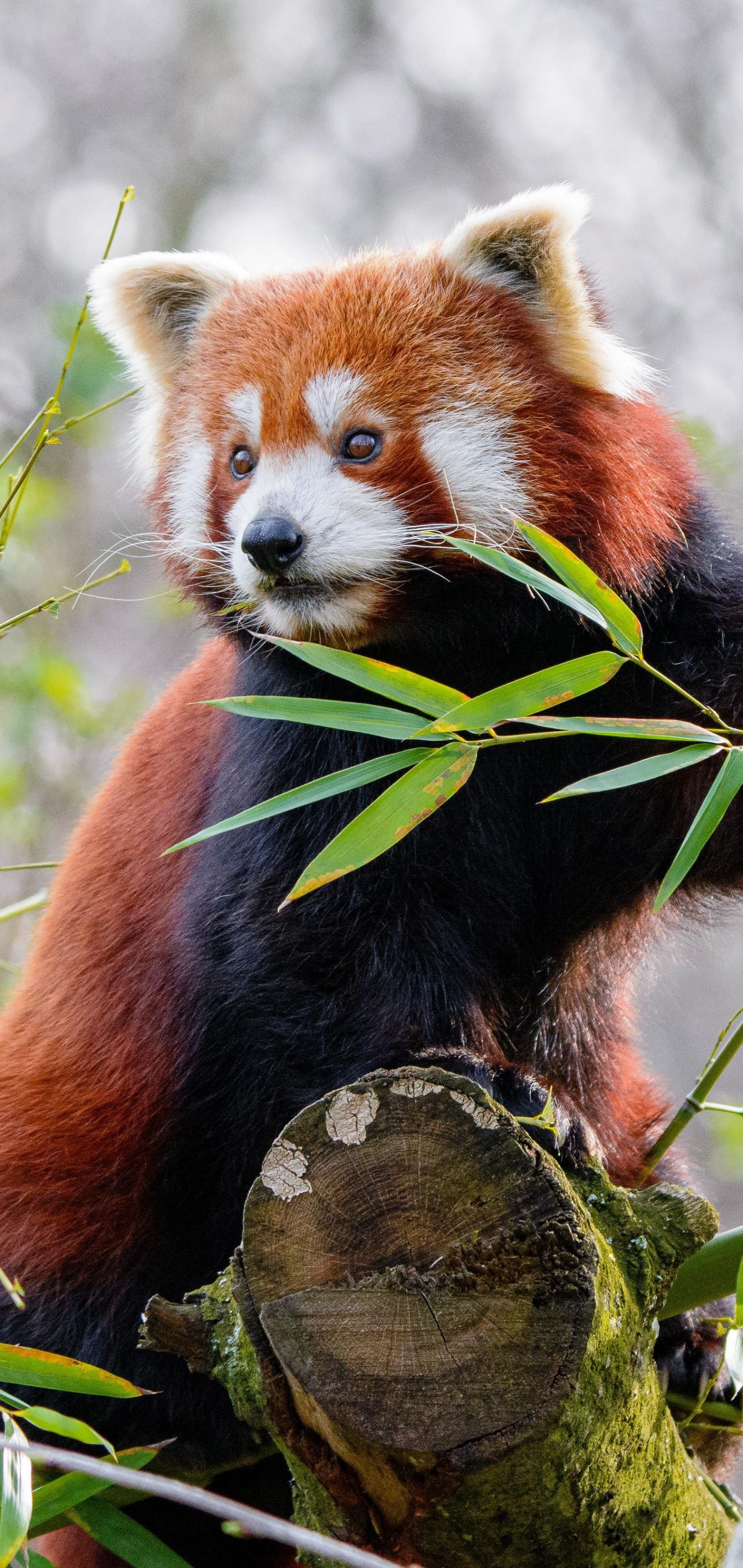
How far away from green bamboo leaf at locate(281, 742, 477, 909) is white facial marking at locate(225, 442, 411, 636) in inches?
27.8

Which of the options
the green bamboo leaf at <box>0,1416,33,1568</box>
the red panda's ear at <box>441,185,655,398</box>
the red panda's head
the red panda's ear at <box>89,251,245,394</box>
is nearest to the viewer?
the green bamboo leaf at <box>0,1416,33,1568</box>

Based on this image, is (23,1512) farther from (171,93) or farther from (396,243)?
(171,93)

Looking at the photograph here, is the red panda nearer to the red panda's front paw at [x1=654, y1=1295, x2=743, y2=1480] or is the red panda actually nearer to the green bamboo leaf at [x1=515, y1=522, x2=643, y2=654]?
the red panda's front paw at [x1=654, y1=1295, x2=743, y2=1480]

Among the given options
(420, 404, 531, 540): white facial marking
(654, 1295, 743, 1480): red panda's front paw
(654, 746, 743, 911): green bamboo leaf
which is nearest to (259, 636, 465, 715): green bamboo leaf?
(654, 746, 743, 911): green bamboo leaf

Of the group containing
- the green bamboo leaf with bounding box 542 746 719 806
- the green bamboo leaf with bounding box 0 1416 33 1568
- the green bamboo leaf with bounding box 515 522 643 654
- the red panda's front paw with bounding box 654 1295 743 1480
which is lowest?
the red panda's front paw with bounding box 654 1295 743 1480

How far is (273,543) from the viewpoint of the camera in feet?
7.30

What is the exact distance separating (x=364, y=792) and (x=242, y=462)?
669mm

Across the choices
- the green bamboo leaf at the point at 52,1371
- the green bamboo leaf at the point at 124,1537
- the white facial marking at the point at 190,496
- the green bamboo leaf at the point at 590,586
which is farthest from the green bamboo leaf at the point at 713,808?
the white facial marking at the point at 190,496

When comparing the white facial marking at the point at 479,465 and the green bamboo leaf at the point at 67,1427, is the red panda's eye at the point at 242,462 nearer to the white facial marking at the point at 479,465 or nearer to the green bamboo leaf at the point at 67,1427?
the white facial marking at the point at 479,465

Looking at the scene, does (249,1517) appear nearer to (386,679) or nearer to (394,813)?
(394,813)

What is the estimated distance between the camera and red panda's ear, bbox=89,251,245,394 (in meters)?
2.82

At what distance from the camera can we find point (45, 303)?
8.88 m

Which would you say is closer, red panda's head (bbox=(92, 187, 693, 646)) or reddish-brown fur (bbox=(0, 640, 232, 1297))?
red panda's head (bbox=(92, 187, 693, 646))

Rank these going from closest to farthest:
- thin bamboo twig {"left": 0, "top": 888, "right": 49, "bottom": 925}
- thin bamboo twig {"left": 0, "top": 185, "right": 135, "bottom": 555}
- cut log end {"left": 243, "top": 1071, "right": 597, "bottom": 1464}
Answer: cut log end {"left": 243, "top": 1071, "right": 597, "bottom": 1464}, thin bamboo twig {"left": 0, "top": 185, "right": 135, "bottom": 555}, thin bamboo twig {"left": 0, "top": 888, "right": 49, "bottom": 925}
